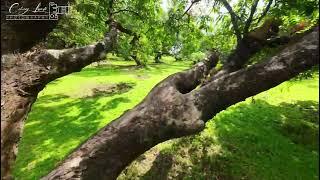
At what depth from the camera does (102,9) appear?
12.6 meters

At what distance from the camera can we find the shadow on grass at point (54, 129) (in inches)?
402

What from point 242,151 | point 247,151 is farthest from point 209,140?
point 247,151

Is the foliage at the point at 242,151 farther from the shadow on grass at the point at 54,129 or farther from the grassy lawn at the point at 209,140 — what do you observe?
the shadow on grass at the point at 54,129

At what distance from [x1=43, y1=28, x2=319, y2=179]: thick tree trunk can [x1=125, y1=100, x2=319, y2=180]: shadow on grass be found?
182 inches

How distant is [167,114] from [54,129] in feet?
32.8

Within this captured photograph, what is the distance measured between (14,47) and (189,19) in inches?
317

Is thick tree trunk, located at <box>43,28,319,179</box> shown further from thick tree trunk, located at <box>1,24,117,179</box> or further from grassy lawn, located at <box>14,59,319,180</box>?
grassy lawn, located at <box>14,59,319,180</box>

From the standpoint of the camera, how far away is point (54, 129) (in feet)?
44.2

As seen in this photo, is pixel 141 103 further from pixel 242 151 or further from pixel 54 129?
pixel 54 129

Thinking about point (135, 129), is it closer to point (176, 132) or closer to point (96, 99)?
point (176, 132)
